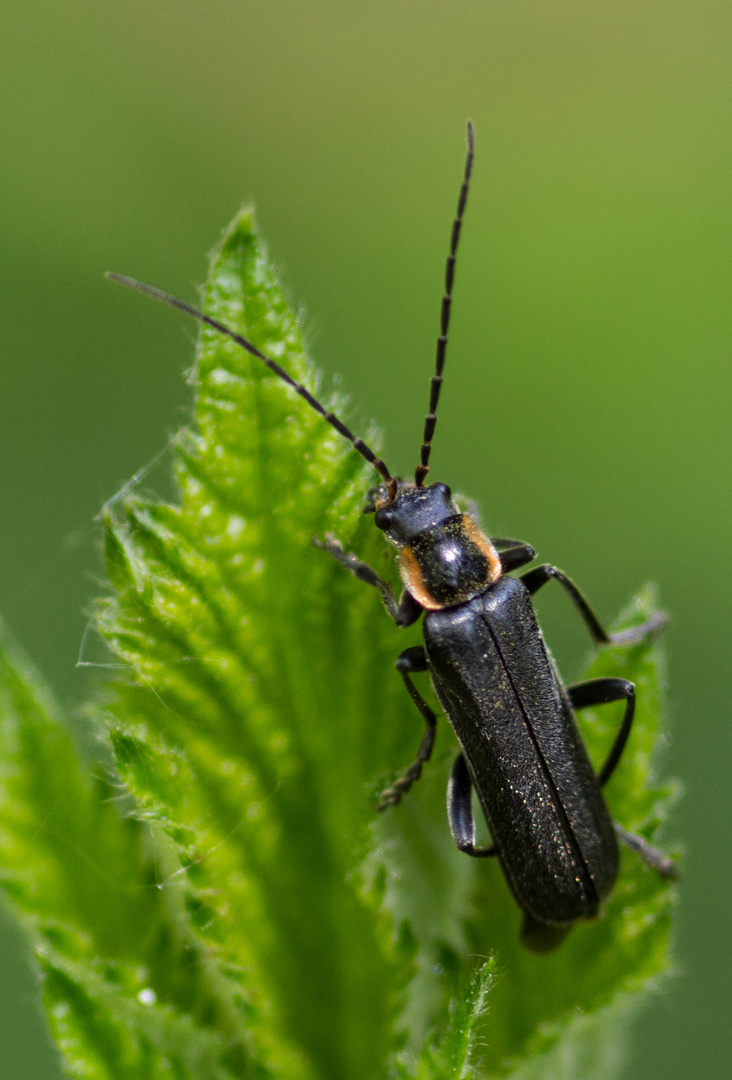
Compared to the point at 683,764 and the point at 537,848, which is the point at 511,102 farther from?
the point at 537,848

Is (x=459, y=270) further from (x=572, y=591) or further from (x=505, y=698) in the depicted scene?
(x=505, y=698)

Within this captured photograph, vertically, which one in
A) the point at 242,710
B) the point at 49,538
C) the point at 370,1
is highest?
the point at 370,1

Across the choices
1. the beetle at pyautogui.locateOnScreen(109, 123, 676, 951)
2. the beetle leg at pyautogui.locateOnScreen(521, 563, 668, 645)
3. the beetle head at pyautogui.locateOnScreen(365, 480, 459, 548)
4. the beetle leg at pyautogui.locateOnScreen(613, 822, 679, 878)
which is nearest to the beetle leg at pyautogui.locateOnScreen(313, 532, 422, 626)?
the beetle at pyautogui.locateOnScreen(109, 123, 676, 951)

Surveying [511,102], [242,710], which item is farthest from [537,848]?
[511,102]

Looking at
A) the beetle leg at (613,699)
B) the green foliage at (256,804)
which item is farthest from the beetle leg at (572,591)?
the green foliage at (256,804)

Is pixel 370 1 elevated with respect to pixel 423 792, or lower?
elevated

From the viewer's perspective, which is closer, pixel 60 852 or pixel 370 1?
pixel 60 852

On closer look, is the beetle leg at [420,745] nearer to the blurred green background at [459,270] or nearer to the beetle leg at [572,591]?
the beetle leg at [572,591]

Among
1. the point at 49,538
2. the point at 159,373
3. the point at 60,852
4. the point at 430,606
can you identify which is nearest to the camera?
the point at 60,852
